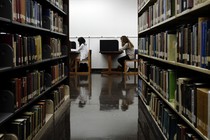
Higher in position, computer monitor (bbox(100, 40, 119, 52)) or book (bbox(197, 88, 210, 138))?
computer monitor (bbox(100, 40, 119, 52))

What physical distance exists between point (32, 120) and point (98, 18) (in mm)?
7600

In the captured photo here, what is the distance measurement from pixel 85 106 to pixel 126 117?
906 millimetres

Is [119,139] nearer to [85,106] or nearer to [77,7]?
[85,106]

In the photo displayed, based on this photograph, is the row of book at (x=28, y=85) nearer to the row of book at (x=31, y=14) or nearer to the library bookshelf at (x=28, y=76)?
the library bookshelf at (x=28, y=76)

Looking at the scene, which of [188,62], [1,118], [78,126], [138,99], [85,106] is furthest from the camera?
[138,99]

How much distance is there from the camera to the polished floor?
312cm

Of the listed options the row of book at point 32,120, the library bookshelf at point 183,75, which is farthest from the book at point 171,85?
the row of book at point 32,120

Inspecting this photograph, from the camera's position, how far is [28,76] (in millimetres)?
2725

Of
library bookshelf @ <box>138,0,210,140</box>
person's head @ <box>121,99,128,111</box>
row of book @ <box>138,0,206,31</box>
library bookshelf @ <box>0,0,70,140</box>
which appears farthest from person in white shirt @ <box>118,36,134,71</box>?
library bookshelf @ <box>138,0,210,140</box>

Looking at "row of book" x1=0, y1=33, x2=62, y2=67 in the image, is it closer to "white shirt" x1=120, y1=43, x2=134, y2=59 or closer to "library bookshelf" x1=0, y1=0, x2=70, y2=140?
"library bookshelf" x1=0, y1=0, x2=70, y2=140

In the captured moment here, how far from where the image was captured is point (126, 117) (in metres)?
3.80

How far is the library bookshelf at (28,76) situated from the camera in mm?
2193

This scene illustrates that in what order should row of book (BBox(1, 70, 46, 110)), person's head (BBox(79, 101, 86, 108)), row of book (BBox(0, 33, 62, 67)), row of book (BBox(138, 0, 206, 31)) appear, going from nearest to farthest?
row of book (BBox(138, 0, 206, 31))
row of book (BBox(0, 33, 62, 67))
row of book (BBox(1, 70, 46, 110))
person's head (BBox(79, 101, 86, 108))

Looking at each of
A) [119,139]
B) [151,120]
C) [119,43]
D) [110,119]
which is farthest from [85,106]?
[119,43]
